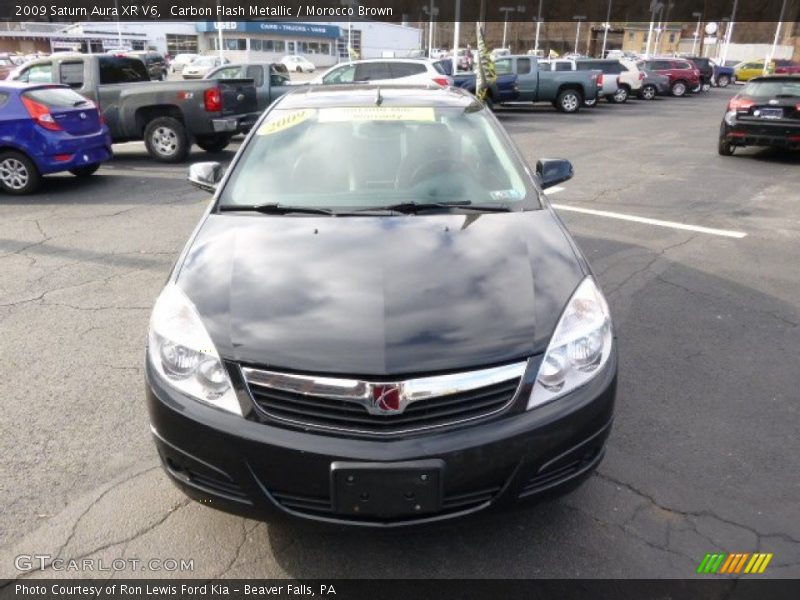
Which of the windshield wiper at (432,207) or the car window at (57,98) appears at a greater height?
the windshield wiper at (432,207)

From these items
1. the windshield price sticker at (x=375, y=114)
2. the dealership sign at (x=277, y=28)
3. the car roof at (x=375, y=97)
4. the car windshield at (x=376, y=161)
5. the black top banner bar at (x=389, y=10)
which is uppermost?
the black top banner bar at (x=389, y=10)

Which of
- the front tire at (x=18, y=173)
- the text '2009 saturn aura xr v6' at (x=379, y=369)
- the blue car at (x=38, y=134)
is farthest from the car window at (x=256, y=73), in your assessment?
the text '2009 saturn aura xr v6' at (x=379, y=369)

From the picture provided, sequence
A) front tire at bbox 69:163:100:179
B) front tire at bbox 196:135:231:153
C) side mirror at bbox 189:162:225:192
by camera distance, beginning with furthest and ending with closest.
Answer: front tire at bbox 196:135:231:153, front tire at bbox 69:163:100:179, side mirror at bbox 189:162:225:192

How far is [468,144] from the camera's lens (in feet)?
12.1

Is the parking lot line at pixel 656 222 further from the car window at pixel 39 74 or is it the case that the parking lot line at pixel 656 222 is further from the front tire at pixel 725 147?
the car window at pixel 39 74

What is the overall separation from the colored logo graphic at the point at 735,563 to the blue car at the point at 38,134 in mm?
9003

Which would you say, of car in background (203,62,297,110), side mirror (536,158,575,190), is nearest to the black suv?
car in background (203,62,297,110)

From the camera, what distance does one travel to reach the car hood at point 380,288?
7.23 feet

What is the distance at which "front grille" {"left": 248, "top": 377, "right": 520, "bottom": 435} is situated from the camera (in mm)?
2139

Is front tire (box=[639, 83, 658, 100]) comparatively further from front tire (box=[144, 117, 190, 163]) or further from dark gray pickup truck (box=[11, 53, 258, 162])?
front tire (box=[144, 117, 190, 163])

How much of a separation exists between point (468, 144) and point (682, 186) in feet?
23.7

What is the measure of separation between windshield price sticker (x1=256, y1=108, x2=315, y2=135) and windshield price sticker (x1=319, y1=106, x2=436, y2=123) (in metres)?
0.09

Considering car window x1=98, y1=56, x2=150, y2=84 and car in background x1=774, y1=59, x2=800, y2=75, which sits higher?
car window x1=98, y1=56, x2=150, y2=84
